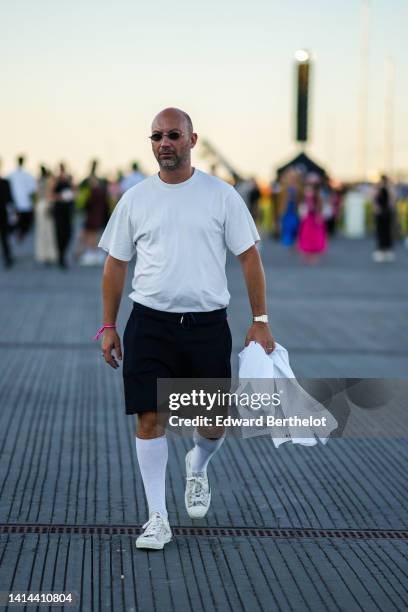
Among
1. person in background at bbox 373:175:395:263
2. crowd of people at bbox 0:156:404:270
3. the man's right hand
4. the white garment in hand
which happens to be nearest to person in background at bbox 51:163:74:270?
crowd of people at bbox 0:156:404:270

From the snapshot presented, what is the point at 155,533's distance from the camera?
5148mm

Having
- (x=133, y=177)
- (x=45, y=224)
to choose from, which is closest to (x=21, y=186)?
(x=45, y=224)

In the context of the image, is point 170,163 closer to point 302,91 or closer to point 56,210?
point 302,91

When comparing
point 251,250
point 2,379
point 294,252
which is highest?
A: point 251,250

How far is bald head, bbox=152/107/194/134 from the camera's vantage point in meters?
5.14

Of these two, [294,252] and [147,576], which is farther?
[294,252]

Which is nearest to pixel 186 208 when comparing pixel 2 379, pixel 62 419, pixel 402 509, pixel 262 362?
pixel 262 362

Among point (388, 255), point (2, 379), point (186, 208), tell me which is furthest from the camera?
point (388, 255)

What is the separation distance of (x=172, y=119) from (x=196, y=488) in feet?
5.57

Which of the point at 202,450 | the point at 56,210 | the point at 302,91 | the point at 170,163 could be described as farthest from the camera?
the point at 56,210

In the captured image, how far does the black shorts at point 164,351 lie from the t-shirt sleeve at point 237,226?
31 cm

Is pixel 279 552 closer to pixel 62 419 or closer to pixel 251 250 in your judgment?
pixel 251 250

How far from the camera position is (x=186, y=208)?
5.16 metres

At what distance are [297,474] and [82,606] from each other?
7.85 ft
